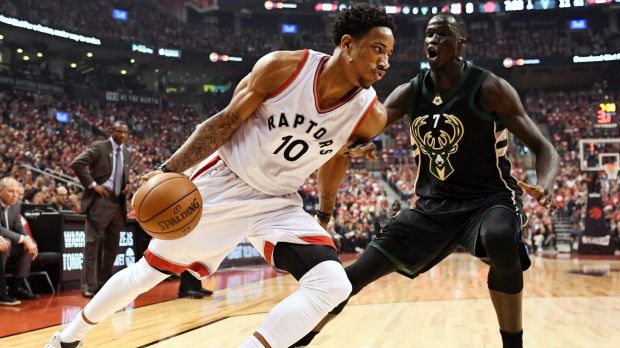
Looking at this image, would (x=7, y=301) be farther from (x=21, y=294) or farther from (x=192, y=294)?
(x=192, y=294)

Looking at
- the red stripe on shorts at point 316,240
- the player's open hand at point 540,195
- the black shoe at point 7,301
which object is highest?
the player's open hand at point 540,195

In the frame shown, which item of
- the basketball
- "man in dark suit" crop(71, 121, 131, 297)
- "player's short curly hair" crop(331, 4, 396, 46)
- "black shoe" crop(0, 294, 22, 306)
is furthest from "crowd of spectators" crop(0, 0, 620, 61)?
the basketball

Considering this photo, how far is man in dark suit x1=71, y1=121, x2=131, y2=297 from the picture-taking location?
277 inches

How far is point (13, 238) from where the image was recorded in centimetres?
664

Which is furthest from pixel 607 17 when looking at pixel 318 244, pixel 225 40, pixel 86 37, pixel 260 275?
pixel 318 244

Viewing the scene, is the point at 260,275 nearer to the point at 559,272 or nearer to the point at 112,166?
the point at 112,166

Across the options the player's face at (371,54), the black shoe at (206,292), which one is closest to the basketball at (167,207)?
the player's face at (371,54)

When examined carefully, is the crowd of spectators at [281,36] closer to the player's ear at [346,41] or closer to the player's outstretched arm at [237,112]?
the player's outstretched arm at [237,112]

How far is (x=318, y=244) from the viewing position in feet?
9.29

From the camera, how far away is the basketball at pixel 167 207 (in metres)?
2.71

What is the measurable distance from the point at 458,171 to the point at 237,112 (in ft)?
4.78

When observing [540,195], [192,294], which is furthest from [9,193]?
[540,195]

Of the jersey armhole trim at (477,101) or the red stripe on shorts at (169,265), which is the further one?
the jersey armhole trim at (477,101)

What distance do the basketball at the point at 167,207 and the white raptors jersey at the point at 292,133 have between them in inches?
15.3
